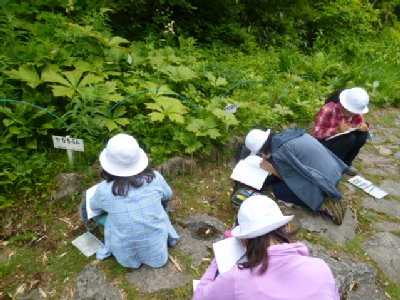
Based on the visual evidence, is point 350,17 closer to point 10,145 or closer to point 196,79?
point 196,79

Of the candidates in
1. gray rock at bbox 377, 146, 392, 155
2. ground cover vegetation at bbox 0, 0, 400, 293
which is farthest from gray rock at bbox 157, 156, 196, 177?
gray rock at bbox 377, 146, 392, 155

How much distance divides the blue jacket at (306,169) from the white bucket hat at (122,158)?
5.27 ft

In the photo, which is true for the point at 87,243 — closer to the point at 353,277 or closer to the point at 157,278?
the point at 157,278

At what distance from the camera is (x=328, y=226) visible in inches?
149

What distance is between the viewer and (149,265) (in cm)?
307

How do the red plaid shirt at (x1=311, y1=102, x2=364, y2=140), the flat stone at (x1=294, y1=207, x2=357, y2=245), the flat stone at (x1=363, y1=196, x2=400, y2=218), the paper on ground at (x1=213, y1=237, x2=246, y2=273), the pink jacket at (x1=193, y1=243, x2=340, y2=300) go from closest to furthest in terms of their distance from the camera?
the pink jacket at (x1=193, y1=243, x2=340, y2=300), the paper on ground at (x1=213, y1=237, x2=246, y2=273), the flat stone at (x1=294, y1=207, x2=357, y2=245), the flat stone at (x1=363, y1=196, x2=400, y2=218), the red plaid shirt at (x1=311, y1=102, x2=364, y2=140)

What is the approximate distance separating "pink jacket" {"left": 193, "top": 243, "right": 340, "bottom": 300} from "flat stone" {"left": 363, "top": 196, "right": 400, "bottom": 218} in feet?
8.68

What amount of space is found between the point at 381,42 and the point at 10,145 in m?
9.78

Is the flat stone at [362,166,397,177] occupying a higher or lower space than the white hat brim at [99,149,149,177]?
lower

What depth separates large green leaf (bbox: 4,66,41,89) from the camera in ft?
12.7

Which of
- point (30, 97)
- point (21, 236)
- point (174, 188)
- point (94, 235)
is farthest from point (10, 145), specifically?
point (174, 188)

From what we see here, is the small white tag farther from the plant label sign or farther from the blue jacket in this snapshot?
the plant label sign

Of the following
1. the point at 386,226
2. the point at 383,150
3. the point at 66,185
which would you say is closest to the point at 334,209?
the point at 386,226

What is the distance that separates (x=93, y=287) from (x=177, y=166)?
1.60m
